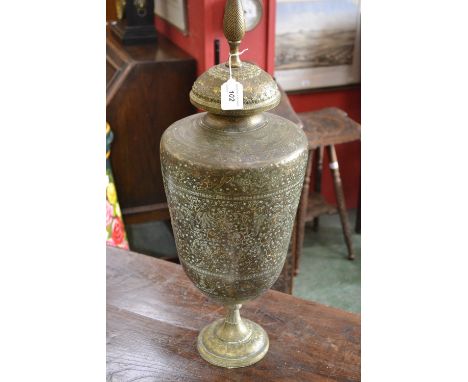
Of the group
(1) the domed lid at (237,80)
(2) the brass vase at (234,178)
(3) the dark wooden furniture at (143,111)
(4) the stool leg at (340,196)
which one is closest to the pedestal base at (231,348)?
(2) the brass vase at (234,178)

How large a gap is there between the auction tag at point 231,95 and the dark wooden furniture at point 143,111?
1349 mm

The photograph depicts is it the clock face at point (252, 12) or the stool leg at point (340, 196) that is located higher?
the clock face at point (252, 12)

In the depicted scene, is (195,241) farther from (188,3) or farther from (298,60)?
(298,60)

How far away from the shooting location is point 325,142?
8.11 ft

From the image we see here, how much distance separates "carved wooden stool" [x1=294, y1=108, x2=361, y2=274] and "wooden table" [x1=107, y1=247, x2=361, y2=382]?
0.99 meters

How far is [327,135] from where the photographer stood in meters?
2.50

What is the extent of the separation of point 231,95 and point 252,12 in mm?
1290

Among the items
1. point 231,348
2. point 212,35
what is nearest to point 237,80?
point 231,348

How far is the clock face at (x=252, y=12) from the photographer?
7.14ft

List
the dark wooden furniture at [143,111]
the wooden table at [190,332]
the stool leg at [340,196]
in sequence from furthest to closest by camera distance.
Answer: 1. the stool leg at [340,196]
2. the dark wooden furniture at [143,111]
3. the wooden table at [190,332]

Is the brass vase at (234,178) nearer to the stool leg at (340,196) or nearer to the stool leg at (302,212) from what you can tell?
the stool leg at (302,212)

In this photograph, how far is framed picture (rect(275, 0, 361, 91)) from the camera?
8.94 feet

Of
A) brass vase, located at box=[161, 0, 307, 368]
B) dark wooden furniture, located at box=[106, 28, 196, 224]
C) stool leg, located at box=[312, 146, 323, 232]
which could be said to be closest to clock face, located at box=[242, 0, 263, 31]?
dark wooden furniture, located at box=[106, 28, 196, 224]

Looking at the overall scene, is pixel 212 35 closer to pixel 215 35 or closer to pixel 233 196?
pixel 215 35
